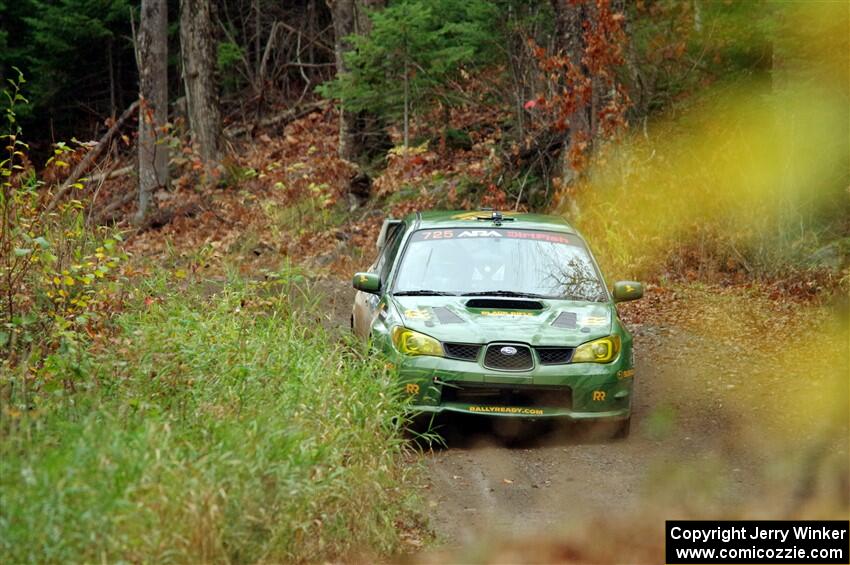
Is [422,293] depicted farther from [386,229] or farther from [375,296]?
[386,229]

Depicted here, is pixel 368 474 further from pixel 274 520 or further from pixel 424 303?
pixel 424 303

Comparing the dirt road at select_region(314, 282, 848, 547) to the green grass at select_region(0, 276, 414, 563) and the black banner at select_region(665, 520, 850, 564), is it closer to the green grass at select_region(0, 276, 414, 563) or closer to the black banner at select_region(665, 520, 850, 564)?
the black banner at select_region(665, 520, 850, 564)

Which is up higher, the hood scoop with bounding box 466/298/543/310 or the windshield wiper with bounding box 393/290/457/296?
the windshield wiper with bounding box 393/290/457/296

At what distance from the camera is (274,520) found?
5.38 meters

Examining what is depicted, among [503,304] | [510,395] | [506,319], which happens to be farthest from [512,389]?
[503,304]

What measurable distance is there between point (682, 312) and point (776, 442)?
547 centimetres

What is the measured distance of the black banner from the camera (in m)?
5.90

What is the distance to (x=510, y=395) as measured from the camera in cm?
846

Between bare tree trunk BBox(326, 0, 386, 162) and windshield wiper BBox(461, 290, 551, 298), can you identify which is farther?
bare tree trunk BBox(326, 0, 386, 162)

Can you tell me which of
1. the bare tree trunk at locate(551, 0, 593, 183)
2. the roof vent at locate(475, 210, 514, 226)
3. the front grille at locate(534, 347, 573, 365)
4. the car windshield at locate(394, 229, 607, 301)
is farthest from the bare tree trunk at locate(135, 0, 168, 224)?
the front grille at locate(534, 347, 573, 365)

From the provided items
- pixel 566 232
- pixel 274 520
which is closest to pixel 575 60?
pixel 566 232

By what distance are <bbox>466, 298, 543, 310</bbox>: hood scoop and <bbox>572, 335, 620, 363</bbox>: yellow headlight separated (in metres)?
0.58

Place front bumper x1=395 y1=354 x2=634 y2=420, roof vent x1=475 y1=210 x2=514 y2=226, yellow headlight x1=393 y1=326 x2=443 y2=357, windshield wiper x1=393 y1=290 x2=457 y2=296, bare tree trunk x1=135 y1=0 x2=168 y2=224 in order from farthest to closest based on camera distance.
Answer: bare tree trunk x1=135 y1=0 x2=168 y2=224 → roof vent x1=475 y1=210 x2=514 y2=226 → windshield wiper x1=393 y1=290 x2=457 y2=296 → yellow headlight x1=393 y1=326 x2=443 y2=357 → front bumper x1=395 y1=354 x2=634 y2=420

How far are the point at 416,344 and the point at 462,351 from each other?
0.36 metres
